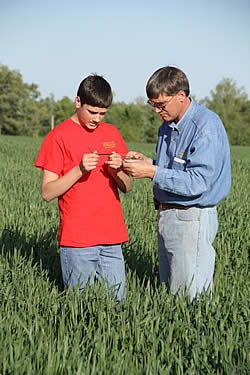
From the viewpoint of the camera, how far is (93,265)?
9.83ft

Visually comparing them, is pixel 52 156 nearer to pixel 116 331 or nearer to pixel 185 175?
pixel 185 175

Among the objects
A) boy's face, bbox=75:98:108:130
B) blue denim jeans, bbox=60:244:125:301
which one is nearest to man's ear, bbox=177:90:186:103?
boy's face, bbox=75:98:108:130

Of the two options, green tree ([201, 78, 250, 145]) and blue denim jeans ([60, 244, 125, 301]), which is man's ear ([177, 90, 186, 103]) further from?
green tree ([201, 78, 250, 145])

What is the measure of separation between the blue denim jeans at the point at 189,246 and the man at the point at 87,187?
32cm

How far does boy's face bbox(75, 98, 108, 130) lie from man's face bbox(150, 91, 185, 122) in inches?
12.4

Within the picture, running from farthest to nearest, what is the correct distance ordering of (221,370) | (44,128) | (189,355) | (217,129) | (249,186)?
(44,128), (249,186), (217,129), (189,355), (221,370)

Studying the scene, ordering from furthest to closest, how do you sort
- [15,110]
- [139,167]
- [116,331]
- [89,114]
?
1. [15,110]
2. [89,114]
3. [139,167]
4. [116,331]

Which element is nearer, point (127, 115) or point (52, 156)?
point (52, 156)

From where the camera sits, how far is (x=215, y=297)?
2.78 meters

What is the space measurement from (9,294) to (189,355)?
123 centimetres

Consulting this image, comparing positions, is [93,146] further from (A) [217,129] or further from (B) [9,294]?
(B) [9,294]

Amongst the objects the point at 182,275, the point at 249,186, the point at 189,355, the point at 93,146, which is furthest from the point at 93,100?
the point at 249,186

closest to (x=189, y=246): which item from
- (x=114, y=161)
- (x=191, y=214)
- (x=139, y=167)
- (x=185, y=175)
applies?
(x=191, y=214)

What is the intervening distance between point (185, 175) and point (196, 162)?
97mm
